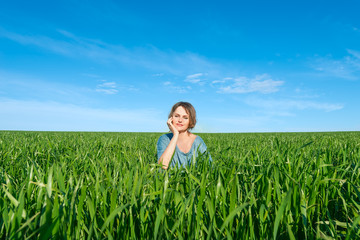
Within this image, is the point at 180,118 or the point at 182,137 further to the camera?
the point at 182,137

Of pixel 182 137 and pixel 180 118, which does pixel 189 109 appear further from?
pixel 182 137

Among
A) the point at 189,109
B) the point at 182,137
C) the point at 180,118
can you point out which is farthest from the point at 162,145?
the point at 189,109

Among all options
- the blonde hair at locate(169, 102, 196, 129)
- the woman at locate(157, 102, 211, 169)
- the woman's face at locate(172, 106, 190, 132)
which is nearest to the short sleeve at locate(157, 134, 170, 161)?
the woman at locate(157, 102, 211, 169)

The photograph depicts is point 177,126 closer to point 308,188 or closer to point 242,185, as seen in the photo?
point 242,185

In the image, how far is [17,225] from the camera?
3.88ft

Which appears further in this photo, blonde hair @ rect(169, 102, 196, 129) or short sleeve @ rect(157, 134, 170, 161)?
blonde hair @ rect(169, 102, 196, 129)

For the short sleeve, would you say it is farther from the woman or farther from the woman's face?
the woman's face

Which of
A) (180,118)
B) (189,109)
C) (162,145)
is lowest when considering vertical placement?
(162,145)

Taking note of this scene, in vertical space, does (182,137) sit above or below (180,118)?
below

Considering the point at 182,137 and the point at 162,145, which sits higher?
the point at 182,137

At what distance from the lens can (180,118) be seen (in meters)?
3.87

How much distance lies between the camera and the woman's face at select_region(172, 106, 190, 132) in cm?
388

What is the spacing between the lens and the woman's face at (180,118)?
388 cm

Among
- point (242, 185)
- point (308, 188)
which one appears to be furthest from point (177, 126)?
point (308, 188)
